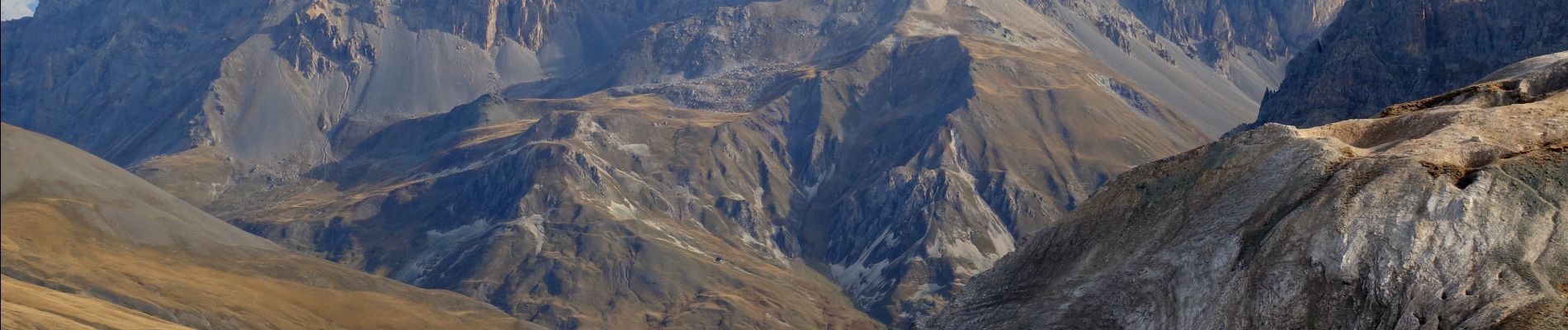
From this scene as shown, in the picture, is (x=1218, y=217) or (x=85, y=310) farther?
(x=85, y=310)

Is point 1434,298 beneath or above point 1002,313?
above

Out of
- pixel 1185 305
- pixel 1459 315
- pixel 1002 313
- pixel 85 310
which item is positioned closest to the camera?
pixel 1459 315

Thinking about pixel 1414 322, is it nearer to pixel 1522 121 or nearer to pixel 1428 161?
pixel 1428 161

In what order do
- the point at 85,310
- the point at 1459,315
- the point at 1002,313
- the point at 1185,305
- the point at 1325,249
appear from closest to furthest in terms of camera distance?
the point at 1459,315, the point at 1325,249, the point at 1185,305, the point at 1002,313, the point at 85,310

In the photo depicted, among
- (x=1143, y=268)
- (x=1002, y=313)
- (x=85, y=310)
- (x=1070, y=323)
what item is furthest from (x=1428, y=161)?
(x=85, y=310)

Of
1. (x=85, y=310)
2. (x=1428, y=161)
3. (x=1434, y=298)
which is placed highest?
(x=1428, y=161)

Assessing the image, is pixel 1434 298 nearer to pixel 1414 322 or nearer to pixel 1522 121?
pixel 1414 322
